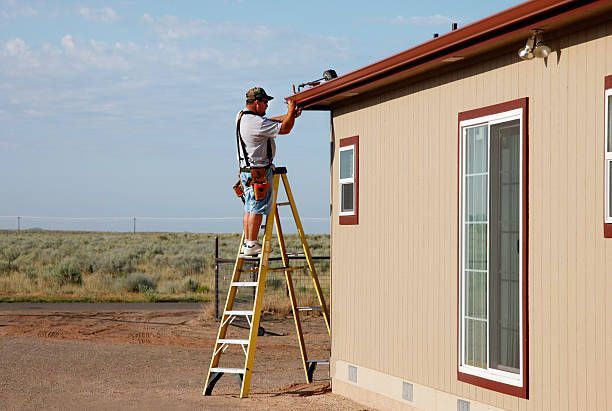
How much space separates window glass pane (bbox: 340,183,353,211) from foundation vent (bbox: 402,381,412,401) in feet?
7.89

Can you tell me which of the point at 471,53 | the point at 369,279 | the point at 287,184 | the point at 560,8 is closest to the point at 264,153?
the point at 287,184

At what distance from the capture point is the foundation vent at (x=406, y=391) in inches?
425

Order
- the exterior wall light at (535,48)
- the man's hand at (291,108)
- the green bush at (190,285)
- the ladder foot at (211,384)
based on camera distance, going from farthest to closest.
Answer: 1. the green bush at (190,285)
2. the ladder foot at (211,384)
3. the man's hand at (291,108)
4. the exterior wall light at (535,48)

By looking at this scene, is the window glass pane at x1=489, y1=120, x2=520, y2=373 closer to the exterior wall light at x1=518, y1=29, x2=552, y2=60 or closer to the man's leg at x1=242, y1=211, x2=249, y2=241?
the exterior wall light at x1=518, y1=29, x2=552, y2=60

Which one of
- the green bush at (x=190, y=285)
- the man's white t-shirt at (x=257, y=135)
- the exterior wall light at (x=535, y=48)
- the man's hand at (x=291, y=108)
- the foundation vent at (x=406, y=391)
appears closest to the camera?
the exterior wall light at (x=535, y=48)

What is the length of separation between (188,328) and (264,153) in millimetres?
9028

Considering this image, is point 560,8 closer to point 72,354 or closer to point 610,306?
point 610,306

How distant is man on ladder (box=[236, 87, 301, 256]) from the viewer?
12.4 meters

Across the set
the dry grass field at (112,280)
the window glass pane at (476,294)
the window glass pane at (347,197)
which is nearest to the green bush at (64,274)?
the dry grass field at (112,280)

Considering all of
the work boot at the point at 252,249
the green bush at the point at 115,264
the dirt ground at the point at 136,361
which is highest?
the work boot at the point at 252,249

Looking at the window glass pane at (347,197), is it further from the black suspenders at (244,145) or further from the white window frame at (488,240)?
the white window frame at (488,240)

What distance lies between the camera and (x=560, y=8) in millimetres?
7801

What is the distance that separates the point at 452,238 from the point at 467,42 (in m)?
1.88

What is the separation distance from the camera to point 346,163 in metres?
12.6
